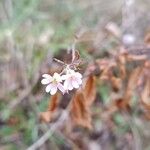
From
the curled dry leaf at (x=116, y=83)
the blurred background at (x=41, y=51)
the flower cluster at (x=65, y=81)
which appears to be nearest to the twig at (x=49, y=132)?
the blurred background at (x=41, y=51)

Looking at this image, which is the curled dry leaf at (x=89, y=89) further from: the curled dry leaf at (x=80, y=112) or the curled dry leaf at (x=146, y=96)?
the curled dry leaf at (x=146, y=96)

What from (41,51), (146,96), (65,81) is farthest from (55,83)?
(41,51)

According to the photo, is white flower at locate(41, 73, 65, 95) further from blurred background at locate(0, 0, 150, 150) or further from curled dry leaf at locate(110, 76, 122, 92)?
curled dry leaf at locate(110, 76, 122, 92)

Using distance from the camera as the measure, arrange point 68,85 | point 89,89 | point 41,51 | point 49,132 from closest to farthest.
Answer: point 68,85 → point 89,89 → point 49,132 → point 41,51

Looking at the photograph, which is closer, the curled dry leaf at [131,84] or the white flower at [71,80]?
the white flower at [71,80]

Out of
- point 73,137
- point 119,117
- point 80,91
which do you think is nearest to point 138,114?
point 119,117

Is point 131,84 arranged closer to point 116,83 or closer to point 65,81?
point 116,83

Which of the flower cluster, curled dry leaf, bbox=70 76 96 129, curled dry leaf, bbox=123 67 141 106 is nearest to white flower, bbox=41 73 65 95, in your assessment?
the flower cluster
